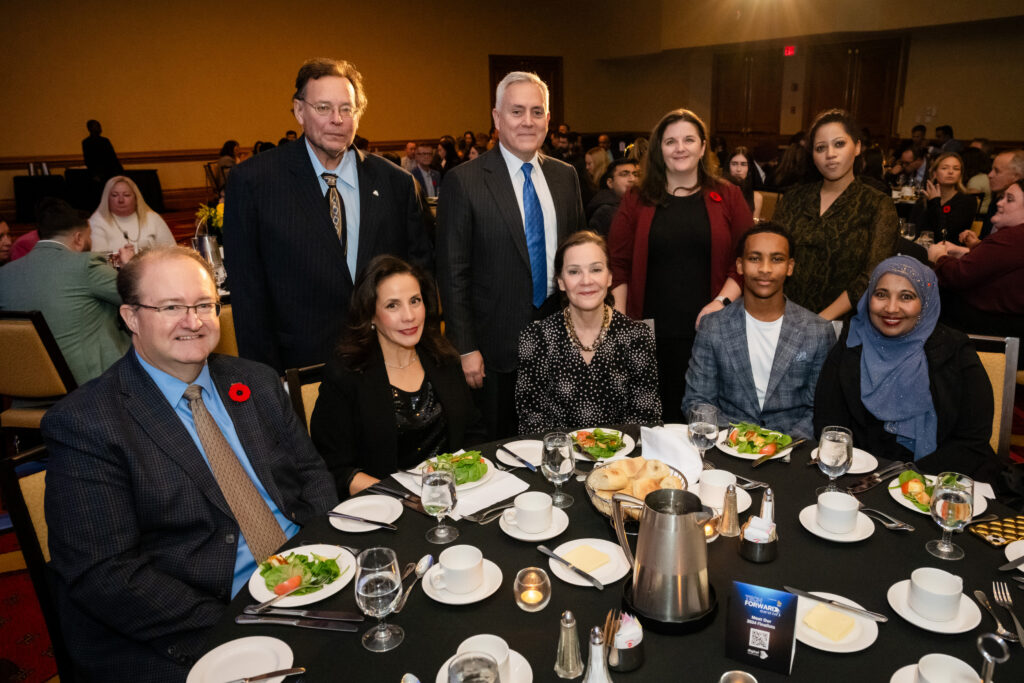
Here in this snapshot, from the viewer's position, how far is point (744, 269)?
2.63m

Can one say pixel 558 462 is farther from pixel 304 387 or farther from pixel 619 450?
pixel 304 387

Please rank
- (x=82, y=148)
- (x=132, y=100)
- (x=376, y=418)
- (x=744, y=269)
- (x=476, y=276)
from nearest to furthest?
(x=376, y=418) < (x=744, y=269) < (x=476, y=276) < (x=82, y=148) < (x=132, y=100)

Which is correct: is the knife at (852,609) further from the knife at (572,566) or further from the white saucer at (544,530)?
the white saucer at (544,530)

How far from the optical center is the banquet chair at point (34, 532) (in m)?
1.59

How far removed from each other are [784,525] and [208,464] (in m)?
1.42

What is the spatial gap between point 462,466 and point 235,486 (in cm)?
60

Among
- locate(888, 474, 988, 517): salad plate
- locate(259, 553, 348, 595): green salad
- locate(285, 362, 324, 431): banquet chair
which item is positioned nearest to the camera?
locate(259, 553, 348, 595): green salad

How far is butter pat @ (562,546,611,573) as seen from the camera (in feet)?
4.60

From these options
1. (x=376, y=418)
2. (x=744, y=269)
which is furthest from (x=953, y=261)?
(x=376, y=418)

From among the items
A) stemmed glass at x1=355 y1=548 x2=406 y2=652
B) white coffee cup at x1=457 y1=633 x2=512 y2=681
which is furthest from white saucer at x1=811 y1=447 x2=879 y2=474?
Result: stemmed glass at x1=355 y1=548 x2=406 y2=652

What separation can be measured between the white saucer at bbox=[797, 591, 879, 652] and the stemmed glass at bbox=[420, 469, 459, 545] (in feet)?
2.37

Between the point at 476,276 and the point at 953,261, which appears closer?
the point at 476,276

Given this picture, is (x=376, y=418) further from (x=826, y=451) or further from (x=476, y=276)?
(x=826, y=451)

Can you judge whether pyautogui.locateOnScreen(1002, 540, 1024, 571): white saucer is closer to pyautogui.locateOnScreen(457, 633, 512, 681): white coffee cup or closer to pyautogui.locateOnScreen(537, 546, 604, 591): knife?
pyautogui.locateOnScreen(537, 546, 604, 591): knife
